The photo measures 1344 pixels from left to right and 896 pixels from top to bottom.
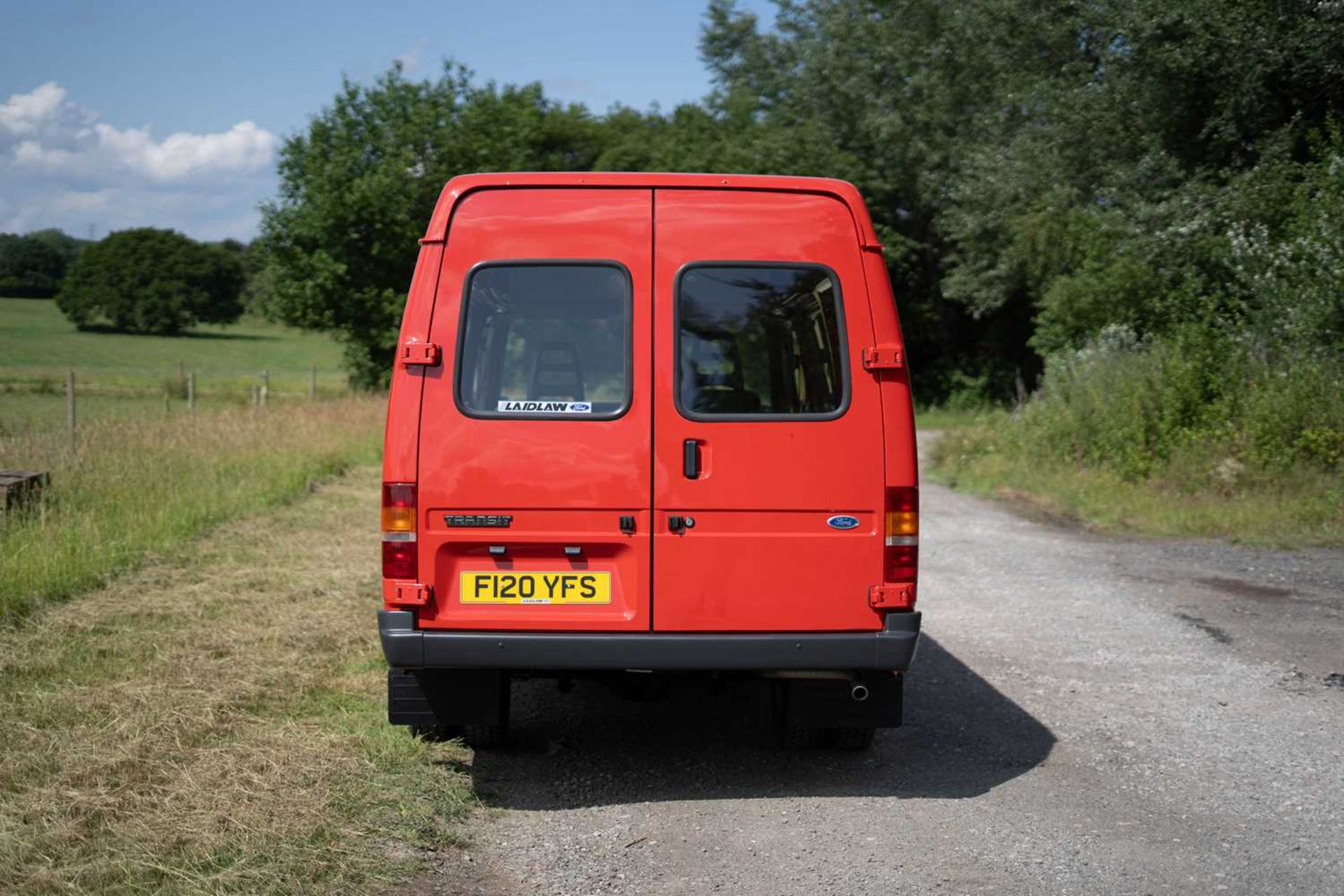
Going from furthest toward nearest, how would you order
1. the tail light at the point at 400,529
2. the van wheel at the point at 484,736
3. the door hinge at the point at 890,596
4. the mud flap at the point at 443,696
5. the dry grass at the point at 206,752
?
the van wheel at the point at 484,736 < the mud flap at the point at 443,696 < the door hinge at the point at 890,596 < the tail light at the point at 400,529 < the dry grass at the point at 206,752

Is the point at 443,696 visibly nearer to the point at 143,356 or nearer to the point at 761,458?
the point at 761,458

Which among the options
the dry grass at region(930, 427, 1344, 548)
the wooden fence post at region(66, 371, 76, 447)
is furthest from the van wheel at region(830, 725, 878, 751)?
the wooden fence post at region(66, 371, 76, 447)

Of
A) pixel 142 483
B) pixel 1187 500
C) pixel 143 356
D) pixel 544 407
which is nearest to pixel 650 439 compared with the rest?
pixel 544 407

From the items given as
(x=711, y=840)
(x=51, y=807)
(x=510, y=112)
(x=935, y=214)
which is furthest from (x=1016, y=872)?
(x=510, y=112)

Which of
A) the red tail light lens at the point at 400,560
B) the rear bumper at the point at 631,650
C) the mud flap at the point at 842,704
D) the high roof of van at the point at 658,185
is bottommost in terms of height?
the mud flap at the point at 842,704

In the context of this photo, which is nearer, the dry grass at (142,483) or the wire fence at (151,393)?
the dry grass at (142,483)

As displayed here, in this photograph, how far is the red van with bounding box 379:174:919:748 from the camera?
185 inches

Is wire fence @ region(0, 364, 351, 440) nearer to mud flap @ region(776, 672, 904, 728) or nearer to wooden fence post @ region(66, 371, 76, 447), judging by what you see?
wooden fence post @ region(66, 371, 76, 447)

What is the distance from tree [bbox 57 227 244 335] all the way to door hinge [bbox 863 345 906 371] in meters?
58.5

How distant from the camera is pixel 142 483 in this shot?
1167 centimetres

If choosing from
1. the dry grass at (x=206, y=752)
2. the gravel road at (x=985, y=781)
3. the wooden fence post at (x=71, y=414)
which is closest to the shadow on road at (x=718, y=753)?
the gravel road at (x=985, y=781)

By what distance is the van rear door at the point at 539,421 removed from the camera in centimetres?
468

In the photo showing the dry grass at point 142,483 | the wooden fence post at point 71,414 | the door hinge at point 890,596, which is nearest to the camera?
the door hinge at point 890,596

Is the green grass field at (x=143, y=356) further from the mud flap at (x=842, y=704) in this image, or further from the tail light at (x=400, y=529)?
the mud flap at (x=842, y=704)
